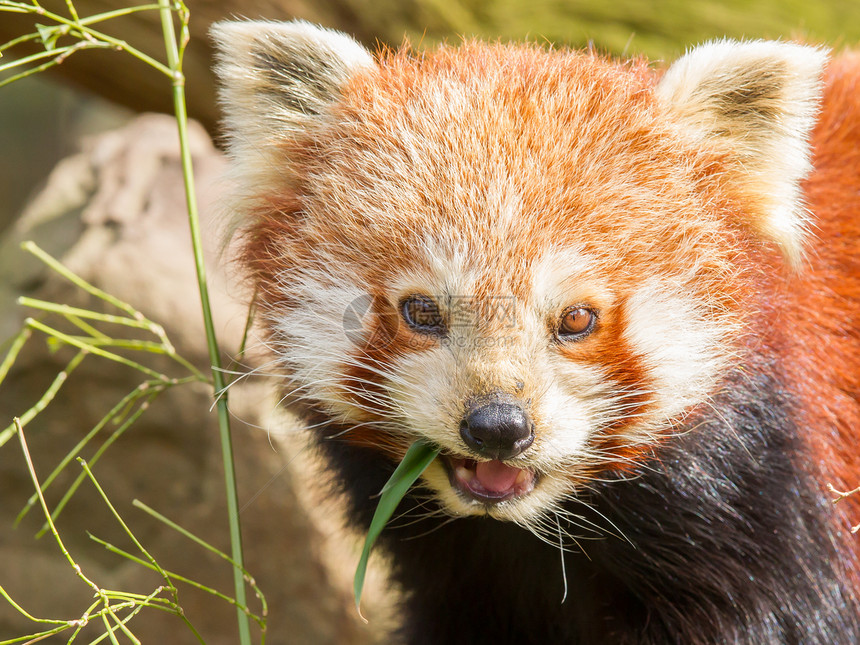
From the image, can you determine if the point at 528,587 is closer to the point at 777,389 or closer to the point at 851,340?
the point at 777,389

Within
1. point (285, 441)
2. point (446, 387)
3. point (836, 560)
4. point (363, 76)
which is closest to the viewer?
point (446, 387)

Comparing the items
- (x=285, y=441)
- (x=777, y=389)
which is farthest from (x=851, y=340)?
(x=285, y=441)

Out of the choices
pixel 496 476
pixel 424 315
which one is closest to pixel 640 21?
pixel 424 315

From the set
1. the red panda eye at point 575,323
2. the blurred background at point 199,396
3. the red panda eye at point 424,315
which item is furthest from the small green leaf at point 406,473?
the blurred background at point 199,396

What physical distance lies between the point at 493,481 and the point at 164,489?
2785 mm

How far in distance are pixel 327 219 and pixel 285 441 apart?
2.30 m

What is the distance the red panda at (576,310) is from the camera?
220 centimetres

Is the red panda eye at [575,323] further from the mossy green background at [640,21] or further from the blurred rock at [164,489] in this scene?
the mossy green background at [640,21]

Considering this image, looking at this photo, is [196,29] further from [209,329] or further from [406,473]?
[406,473]

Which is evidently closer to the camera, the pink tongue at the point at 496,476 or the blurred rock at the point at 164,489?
the pink tongue at the point at 496,476

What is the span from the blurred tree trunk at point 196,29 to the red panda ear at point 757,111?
7.34ft

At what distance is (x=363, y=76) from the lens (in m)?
2.58

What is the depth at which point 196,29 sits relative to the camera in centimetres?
452

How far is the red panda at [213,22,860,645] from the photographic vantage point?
7.20 ft
